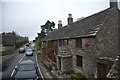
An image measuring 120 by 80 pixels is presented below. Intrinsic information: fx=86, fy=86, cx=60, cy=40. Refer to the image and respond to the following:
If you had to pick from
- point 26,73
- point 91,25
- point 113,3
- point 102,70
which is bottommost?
point 26,73

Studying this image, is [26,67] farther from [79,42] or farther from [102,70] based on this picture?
[102,70]

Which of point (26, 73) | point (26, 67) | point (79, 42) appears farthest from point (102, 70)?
point (26, 67)

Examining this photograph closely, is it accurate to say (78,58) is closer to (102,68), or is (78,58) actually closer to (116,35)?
(102,68)

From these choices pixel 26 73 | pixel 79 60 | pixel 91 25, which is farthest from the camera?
pixel 79 60

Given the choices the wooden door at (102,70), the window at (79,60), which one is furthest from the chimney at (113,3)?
the window at (79,60)

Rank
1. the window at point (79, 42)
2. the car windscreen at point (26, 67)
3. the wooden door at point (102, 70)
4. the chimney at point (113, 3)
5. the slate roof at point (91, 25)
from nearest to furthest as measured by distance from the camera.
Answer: the wooden door at point (102, 70)
the slate roof at point (91, 25)
the car windscreen at point (26, 67)
the chimney at point (113, 3)
the window at point (79, 42)

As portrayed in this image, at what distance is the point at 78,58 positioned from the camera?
436 inches

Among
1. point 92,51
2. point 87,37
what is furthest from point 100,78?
point 87,37

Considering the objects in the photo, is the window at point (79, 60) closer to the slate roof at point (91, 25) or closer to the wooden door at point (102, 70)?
the slate roof at point (91, 25)

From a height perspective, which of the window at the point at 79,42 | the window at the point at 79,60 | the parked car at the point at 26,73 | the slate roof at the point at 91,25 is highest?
the slate roof at the point at 91,25

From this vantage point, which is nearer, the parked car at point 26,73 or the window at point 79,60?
the parked car at point 26,73

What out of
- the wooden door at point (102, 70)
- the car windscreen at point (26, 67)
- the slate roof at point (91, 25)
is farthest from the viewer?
the car windscreen at point (26, 67)

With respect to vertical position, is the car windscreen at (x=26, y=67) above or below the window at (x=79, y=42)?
below

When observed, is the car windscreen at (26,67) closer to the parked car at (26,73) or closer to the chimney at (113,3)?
the parked car at (26,73)
